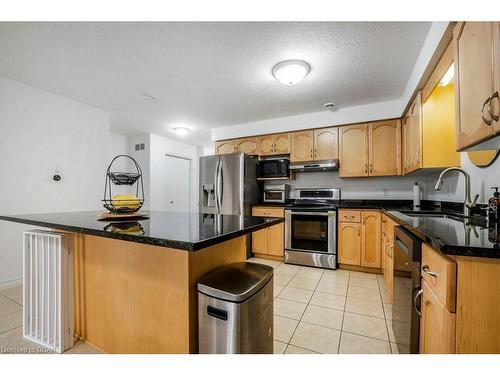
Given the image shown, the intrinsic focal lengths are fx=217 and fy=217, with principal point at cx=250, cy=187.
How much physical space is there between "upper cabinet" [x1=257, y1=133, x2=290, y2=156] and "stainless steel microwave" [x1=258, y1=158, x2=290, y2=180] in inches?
5.7

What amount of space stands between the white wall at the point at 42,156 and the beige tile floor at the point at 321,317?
2.89 ft

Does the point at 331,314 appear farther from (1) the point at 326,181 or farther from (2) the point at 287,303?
(1) the point at 326,181

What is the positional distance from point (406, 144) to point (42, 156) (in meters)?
4.64

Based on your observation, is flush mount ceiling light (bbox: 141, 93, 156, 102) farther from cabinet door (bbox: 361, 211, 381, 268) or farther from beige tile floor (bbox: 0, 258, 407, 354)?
cabinet door (bbox: 361, 211, 381, 268)

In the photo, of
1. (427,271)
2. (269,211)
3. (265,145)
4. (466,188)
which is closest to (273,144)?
(265,145)

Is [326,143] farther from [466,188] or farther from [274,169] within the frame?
[466,188]

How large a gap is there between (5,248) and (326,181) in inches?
170

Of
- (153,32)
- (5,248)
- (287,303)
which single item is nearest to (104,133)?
(5,248)

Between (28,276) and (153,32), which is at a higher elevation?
(153,32)

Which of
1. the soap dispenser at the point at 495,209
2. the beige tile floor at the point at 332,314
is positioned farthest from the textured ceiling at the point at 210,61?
the beige tile floor at the point at 332,314

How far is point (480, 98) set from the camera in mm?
1021

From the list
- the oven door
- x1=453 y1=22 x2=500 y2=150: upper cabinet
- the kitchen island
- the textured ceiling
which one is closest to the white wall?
the textured ceiling

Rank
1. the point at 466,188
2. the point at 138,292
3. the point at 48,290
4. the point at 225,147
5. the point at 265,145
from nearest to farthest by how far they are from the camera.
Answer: the point at 138,292 → the point at 48,290 → the point at 466,188 → the point at 265,145 → the point at 225,147

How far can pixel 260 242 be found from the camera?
3.62 meters
